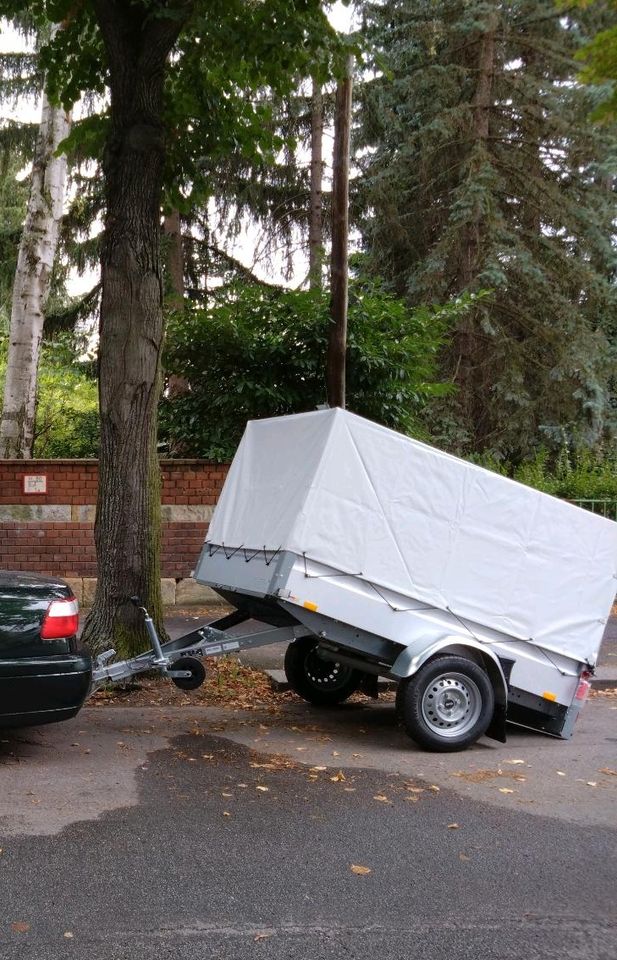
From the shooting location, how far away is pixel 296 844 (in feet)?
16.2

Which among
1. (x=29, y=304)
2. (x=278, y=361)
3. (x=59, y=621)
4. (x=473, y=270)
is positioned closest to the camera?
(x=59, y=621)

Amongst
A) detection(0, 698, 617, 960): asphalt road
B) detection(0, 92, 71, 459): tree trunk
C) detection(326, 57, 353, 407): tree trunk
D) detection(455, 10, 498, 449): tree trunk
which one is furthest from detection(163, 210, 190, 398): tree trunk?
detection(0, 698, 617, 960): asphalt road

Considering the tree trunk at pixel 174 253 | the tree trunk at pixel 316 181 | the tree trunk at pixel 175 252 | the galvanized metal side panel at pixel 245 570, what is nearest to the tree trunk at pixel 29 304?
the tree trunk at pixel 174 253

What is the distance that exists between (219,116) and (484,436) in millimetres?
12658

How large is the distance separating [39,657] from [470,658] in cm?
307

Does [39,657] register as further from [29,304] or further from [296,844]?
[29,304]

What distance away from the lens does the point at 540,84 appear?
21141 millimetres

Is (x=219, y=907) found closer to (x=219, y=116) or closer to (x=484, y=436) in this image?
(x=219, y=116)

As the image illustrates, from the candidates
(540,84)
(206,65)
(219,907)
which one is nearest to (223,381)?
(206,65)

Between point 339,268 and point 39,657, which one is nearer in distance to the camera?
point 39,657

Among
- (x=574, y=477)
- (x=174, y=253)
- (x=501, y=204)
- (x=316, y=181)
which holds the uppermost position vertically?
(x=316, y=181)

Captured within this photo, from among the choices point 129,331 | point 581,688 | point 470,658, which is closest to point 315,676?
point 470,658

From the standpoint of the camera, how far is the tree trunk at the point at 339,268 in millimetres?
11812

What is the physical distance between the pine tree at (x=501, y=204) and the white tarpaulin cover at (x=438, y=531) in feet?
41.2
